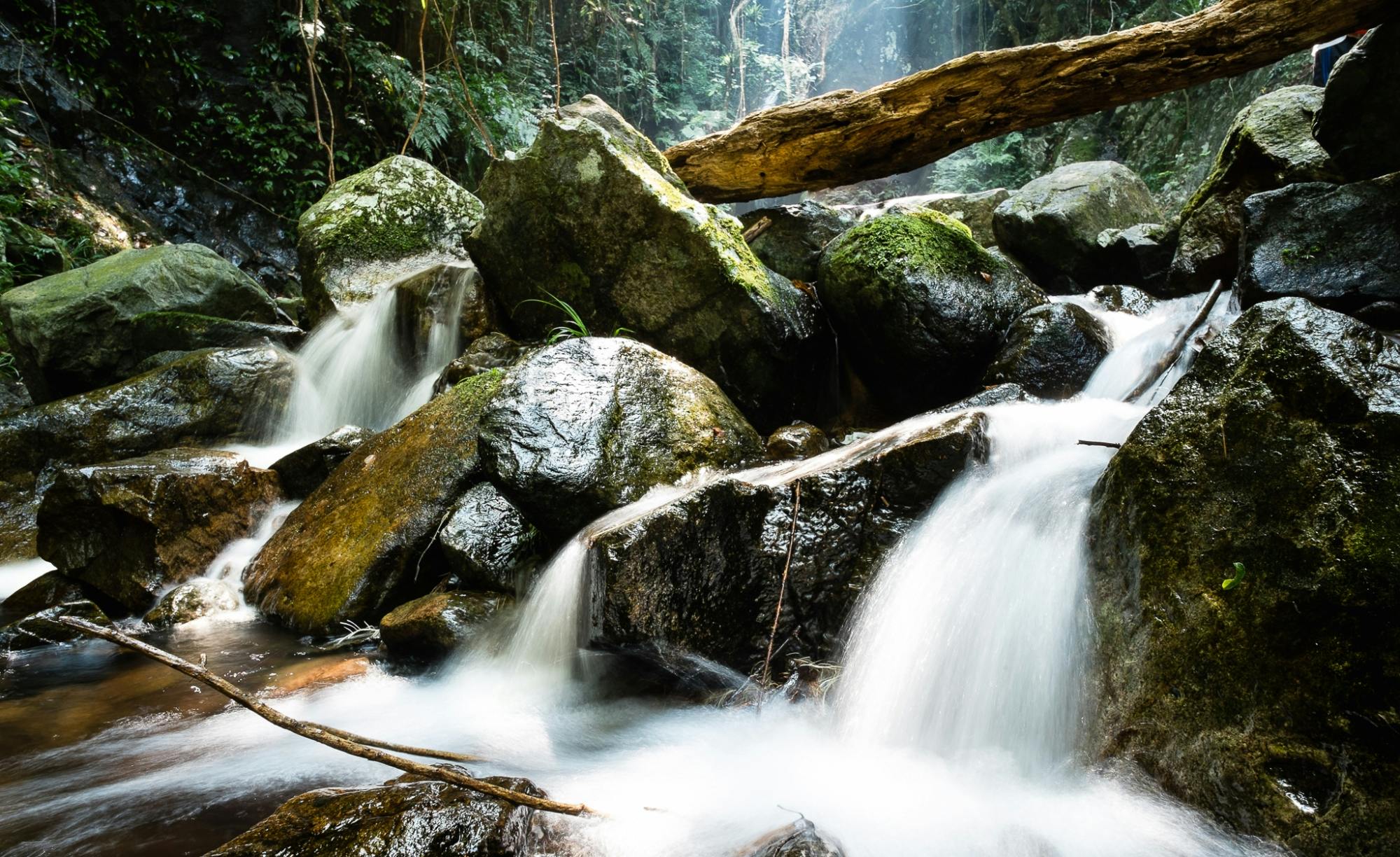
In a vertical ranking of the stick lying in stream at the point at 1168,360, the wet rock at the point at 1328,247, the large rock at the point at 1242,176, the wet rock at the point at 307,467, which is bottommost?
the wet rock at the point at 307,467

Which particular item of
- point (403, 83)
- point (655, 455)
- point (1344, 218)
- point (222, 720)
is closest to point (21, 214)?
point (403, 83)

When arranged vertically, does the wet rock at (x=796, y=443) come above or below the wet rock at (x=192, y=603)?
above

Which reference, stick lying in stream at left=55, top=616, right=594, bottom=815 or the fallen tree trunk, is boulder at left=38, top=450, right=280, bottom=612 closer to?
stick lying in stream at left=55, top=616, right=594, bottom=815

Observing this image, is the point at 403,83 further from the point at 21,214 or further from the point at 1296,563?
the point at 1296,563

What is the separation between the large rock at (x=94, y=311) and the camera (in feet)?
21.5

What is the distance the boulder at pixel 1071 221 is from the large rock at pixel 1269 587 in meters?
5.83

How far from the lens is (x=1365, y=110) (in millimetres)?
4297

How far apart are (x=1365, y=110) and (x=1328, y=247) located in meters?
1.21

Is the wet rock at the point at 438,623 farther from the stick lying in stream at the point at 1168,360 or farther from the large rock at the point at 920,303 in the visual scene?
the stick lying in stream at the point at 1168,360

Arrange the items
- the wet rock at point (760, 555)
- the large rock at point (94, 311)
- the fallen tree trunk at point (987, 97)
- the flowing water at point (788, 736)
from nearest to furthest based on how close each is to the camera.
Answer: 1. the flowing water at point (788, 736)
2. the wet rock at point (760, 555)
3. the fallen tree trunk at point (987, 97)
4. the large rock at point (94, 311)

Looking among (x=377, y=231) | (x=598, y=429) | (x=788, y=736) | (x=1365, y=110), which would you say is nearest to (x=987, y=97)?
(x=1365, y=110)

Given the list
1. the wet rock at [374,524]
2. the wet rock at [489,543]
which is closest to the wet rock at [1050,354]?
the wet rock at [489,543]

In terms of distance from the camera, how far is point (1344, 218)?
394 cm

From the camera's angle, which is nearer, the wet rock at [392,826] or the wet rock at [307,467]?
the wet rock at [392,826]
